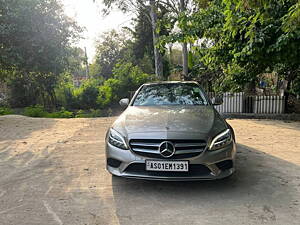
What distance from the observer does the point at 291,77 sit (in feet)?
34.1

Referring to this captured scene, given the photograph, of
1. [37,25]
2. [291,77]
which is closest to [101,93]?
[37,25]

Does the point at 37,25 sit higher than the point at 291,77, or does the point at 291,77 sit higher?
the point at 37,25

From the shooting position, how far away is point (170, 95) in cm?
444

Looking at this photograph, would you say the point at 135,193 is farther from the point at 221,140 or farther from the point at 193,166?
the point at 221,140

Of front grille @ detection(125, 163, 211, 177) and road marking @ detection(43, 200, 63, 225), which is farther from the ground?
front grille @ detection(125, 163, 211, 177)

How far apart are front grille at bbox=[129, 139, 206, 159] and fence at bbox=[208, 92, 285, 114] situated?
8321 mm

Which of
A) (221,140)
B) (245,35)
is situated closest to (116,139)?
(221,140)

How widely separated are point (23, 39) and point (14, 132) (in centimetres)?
364

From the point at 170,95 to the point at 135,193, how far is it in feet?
6.55

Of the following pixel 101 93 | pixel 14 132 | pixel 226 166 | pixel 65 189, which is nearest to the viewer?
pixel 226 166

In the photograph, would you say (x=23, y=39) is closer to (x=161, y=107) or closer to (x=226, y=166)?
(x=161, y=107)

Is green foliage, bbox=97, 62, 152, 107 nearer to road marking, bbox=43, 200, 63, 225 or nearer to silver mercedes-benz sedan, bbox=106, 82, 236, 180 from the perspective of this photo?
silver mercedes-benz sedan, bbox=106, 82, 236, 180

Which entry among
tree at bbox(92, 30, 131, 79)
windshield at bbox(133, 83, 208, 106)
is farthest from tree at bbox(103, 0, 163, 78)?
tree at bbox(92, 30, 131, 79)

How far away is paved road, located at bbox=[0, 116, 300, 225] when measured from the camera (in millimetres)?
2561
